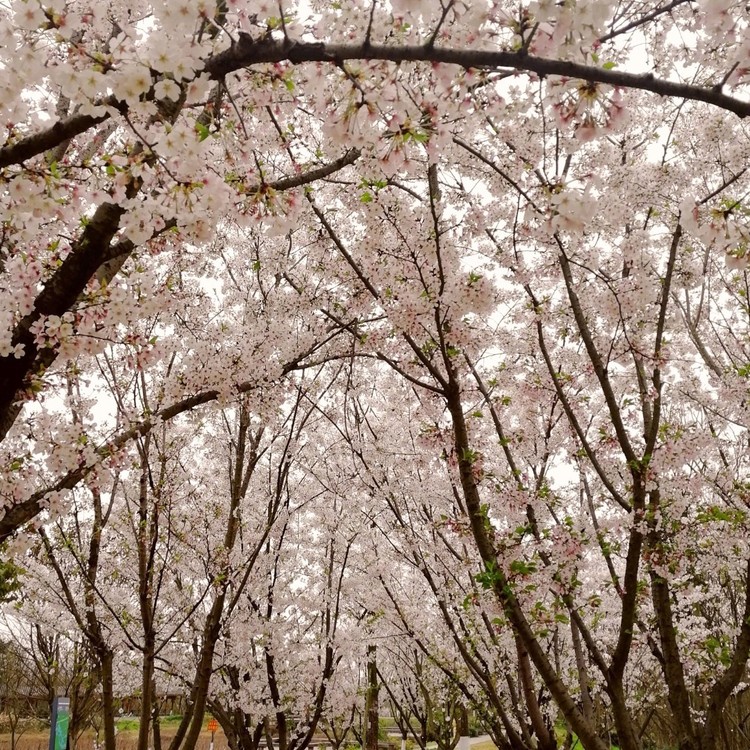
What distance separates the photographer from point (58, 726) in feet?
25.1

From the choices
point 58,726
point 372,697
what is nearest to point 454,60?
point 58,726

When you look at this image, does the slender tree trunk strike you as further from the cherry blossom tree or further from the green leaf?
the green leaf

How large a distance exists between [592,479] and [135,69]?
7680 millimetres

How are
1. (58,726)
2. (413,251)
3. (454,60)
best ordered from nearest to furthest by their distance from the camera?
1. (454,60)
2. (413,251)
3. (58,726)

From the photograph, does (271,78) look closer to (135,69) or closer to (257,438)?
(135,69)

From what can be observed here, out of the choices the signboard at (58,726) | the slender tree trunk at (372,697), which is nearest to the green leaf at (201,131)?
the signboard at (58,726)

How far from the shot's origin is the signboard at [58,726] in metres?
7.51

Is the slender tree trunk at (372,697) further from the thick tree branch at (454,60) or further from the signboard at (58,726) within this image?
the thick tree branch at (454,60)

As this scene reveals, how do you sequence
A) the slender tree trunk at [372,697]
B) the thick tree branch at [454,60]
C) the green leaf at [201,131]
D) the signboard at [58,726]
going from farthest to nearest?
the slender tree trunk at [372,697] < the signboard at [58,726] < the green leaf at [201,131] < the thick tree branch at [454,60]

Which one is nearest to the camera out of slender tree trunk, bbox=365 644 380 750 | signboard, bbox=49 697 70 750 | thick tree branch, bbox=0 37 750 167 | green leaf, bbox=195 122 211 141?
thick tree branch, bbox=0 37 750 167

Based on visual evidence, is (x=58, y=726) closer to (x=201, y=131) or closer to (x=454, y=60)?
(x=201, y=131)

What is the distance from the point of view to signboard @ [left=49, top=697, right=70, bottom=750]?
7508mm

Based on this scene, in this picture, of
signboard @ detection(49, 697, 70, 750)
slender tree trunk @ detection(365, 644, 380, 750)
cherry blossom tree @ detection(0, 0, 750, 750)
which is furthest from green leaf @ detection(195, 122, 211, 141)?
slender tree trunk @ detection(365, 644, 380, 750)

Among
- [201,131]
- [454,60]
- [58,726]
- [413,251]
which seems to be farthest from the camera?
[58,726]
